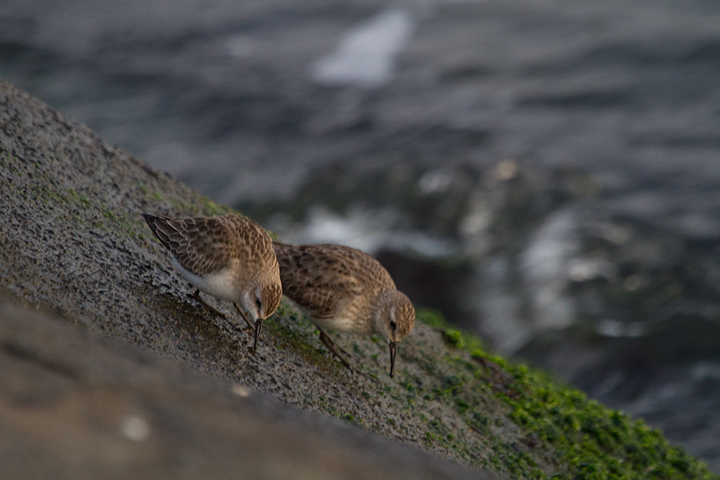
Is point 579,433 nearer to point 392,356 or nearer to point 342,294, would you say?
point 392,356

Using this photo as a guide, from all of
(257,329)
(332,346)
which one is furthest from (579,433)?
(257,329)

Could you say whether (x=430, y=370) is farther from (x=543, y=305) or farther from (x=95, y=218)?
(x=543, y=305)

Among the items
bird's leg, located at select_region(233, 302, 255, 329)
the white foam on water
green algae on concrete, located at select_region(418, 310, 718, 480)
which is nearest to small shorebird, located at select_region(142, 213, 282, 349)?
bird's leg, located at select_region(233, 302, 255, 329)

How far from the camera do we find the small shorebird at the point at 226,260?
456 centimetres

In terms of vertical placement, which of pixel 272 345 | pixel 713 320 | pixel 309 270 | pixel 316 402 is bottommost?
pixel 316 402

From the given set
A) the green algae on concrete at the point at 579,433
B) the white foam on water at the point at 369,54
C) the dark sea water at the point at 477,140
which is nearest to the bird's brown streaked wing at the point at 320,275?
the green algae on concrete at the point at 579,433

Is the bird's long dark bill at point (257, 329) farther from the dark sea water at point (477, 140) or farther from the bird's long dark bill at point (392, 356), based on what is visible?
the dark sea water at point (477, 140)

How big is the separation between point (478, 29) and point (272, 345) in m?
20.0

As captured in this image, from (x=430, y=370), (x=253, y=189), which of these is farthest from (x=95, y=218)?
(x=253, y=189)

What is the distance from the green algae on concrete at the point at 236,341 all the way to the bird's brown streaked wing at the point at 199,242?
1.08 feet

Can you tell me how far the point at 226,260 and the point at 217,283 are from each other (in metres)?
0.18

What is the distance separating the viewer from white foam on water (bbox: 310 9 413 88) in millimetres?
19703

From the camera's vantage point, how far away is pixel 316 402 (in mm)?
4504

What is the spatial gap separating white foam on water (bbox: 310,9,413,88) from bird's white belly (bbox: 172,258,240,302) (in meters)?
15.5
